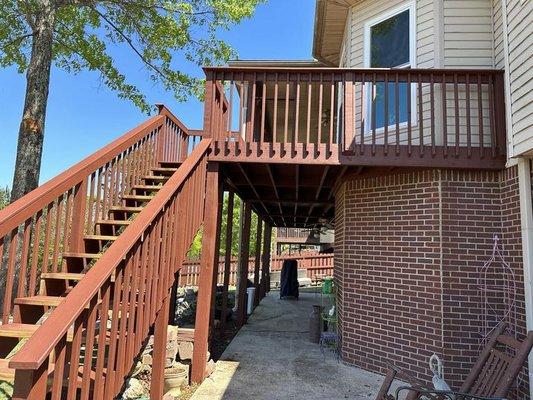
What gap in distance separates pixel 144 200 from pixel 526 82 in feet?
14.5

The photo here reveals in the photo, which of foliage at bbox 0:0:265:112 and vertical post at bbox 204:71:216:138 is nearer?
vertical post at bbox 204:71:216:138

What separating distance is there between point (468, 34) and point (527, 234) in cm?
278

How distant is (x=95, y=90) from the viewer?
34.4ft

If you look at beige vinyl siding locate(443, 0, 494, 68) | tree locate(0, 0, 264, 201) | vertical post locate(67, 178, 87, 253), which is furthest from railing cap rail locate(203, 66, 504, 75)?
tree locate(0, 0, 264, 201)

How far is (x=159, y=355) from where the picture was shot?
3.73 m

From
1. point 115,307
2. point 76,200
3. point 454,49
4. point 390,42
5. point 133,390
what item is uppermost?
point 390,42

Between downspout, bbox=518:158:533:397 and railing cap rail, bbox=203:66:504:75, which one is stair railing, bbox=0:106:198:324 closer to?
railing cap rail, bbox=203:66:504:75

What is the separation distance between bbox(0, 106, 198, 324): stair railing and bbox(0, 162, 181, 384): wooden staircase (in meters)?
0.09

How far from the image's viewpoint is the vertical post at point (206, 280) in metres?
4.73

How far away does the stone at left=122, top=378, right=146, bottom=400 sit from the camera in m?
3.99

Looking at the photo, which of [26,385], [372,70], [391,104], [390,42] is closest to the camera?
[26,385]

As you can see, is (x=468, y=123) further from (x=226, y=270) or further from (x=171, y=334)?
(x=226, y=270)

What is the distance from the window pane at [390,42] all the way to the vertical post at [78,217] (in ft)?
14.9

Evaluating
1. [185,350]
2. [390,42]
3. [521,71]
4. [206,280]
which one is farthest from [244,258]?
[521,71]
